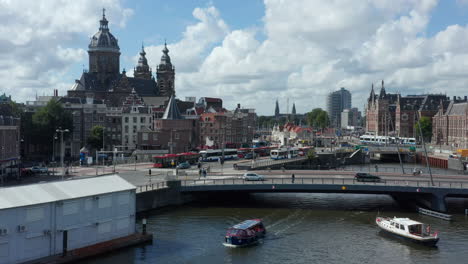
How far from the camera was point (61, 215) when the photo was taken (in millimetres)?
38969

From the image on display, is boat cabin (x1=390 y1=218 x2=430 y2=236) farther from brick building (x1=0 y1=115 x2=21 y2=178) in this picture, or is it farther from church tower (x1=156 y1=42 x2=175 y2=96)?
church tower (x1=156 y1=42 x2=175 y2=96)

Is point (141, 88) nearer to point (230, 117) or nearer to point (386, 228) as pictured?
point (230, 117)

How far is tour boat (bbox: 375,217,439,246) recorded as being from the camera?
1793 inches

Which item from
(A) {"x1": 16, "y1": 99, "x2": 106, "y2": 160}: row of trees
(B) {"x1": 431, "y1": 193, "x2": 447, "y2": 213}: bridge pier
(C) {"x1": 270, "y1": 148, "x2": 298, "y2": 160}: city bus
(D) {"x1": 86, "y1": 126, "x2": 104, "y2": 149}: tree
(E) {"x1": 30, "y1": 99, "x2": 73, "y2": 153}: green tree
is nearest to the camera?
(B) {"x1": 431, "y1": 193, "x2": 447, "y2": 213}: bridge pier

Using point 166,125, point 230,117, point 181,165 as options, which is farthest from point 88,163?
point 230,117

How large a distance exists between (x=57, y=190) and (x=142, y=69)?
14317 centimetres

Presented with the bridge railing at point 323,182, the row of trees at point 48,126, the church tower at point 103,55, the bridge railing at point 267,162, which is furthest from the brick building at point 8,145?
the church tower at point 103,55

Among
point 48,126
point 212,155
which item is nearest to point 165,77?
point 48,126

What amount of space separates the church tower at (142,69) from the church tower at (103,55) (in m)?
22.8

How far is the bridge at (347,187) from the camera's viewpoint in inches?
2335

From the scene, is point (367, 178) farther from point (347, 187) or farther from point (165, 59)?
point (165, 59)

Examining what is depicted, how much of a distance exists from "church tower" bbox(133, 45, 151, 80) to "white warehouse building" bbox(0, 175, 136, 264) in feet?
446

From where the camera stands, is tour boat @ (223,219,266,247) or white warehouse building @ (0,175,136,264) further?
tour boat @ (223,219,266,247)

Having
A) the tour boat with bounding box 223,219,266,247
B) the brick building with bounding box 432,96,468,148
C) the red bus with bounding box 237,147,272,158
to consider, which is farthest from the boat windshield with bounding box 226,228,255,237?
the brick building with bounding box 432,96,468,148
